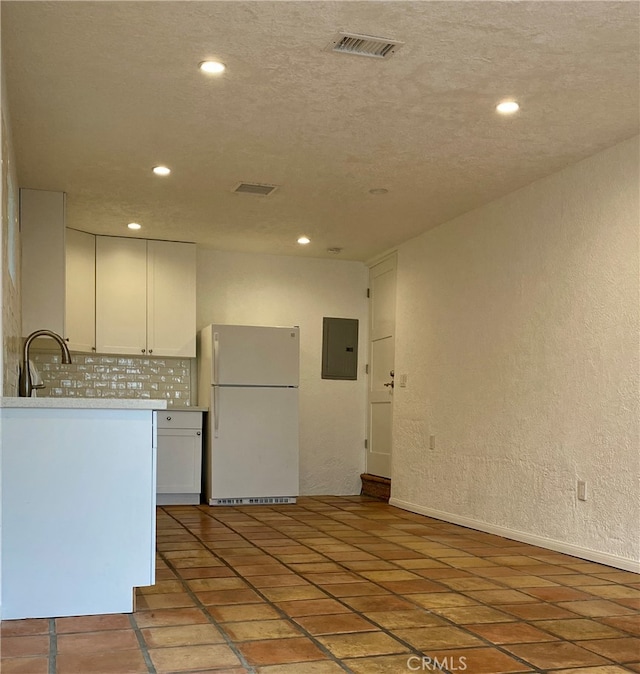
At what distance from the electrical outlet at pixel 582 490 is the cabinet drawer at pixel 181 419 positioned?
3.41 m

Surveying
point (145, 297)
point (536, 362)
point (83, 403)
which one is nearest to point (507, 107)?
point (536, 362)

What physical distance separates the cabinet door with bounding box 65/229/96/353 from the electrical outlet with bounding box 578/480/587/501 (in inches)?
160

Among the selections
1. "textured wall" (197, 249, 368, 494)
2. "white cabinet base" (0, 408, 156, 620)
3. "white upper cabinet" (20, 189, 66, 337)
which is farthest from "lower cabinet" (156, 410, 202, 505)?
"white cabinet base" (0, 408, 156, 620)

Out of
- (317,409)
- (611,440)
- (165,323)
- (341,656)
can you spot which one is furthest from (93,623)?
(317,409)

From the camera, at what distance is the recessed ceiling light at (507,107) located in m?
3.60

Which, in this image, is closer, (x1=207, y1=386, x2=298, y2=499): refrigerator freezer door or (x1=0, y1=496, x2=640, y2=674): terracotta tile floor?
(x1=0, y1=496, x2=640, y2=674): terracotta tile floor

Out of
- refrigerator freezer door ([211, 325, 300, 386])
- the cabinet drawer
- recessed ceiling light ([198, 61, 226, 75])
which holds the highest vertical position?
recessed ceiling light ([198, 61, 226, 75])

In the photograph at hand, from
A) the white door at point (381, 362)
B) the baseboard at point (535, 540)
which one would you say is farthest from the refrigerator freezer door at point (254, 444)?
the baseboard at point (535, 540)

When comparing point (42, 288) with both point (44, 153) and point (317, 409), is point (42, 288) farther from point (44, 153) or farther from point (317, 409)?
point (317, 409)

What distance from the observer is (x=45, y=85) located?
3453mm

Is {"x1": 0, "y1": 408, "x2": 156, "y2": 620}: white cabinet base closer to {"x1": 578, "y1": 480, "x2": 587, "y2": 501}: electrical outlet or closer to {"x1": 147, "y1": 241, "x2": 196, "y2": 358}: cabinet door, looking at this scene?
{"x1": 578, "y1": 480, "x2": 587, "y2": 501}: electrical outlet

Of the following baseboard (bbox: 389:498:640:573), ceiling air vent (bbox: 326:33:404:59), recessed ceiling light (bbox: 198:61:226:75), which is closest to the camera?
ceiling air vent (bbox: 326:33:404:59)

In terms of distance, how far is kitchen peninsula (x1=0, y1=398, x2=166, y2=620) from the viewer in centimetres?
278

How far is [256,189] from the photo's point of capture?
202 inches
